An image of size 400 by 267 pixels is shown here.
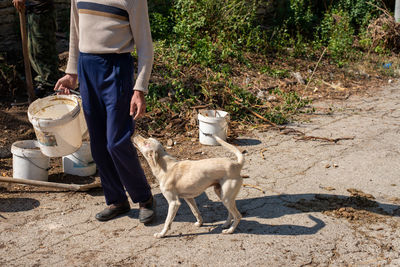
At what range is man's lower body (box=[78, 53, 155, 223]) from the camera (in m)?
3.46

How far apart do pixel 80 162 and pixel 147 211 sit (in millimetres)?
1299

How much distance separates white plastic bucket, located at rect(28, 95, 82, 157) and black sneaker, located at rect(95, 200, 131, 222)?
70 centimetres

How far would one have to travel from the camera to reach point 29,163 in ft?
14.9

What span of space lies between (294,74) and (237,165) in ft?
18.2

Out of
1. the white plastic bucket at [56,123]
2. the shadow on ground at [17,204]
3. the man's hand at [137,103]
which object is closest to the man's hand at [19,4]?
the white plastic bucket at [56,123]

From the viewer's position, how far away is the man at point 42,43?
6168 mm

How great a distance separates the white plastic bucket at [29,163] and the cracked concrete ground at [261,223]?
20 cm

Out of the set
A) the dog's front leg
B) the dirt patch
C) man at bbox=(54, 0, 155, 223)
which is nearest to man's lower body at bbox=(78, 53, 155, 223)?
man at bbox=(54, 0, 155, 223)

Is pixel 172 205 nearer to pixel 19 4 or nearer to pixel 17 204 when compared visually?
pixel 17 204

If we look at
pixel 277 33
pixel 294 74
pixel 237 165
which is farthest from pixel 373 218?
pixel 277 33

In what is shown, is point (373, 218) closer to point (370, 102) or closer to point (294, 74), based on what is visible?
point (370, 102)

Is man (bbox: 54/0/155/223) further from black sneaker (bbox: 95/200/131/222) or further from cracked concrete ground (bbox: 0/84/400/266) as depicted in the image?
cracked concrete ground (bbox: 0/84/400/266)

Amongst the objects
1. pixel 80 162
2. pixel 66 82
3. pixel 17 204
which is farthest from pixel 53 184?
pixel 66 82

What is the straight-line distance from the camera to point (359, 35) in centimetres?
1152
